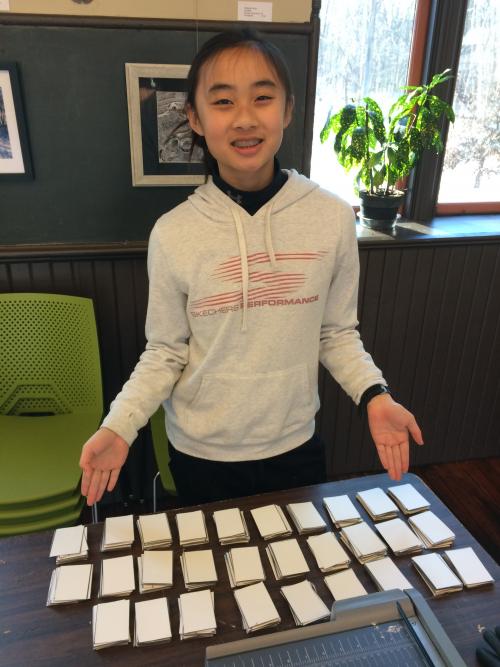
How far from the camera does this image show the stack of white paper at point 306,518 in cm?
99

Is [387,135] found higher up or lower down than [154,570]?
higher up

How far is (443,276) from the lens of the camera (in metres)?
2.15

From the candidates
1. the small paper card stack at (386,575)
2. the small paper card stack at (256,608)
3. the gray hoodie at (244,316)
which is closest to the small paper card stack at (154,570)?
the small paper card stack at (256,608)

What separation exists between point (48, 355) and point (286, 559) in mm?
1168

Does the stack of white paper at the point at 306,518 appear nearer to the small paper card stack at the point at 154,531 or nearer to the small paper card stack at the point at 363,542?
the small paper card stack at the point at 363,542

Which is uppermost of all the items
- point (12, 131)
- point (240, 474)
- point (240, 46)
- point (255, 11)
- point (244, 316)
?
point (255, 11)

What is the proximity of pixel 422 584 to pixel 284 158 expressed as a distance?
4.53ft

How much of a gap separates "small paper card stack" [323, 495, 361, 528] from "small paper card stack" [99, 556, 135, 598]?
1.24ft

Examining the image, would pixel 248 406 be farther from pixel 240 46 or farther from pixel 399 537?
pixel 240 46

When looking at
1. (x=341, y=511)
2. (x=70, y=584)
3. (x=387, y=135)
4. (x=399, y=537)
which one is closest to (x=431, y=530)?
(x=399, y=537)

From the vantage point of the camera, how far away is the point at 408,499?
1.07 m

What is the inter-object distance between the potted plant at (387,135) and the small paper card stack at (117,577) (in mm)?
1538

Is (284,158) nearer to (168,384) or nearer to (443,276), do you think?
(443,276)

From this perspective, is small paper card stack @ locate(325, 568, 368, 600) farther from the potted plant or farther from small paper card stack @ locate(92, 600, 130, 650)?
the potted plant
